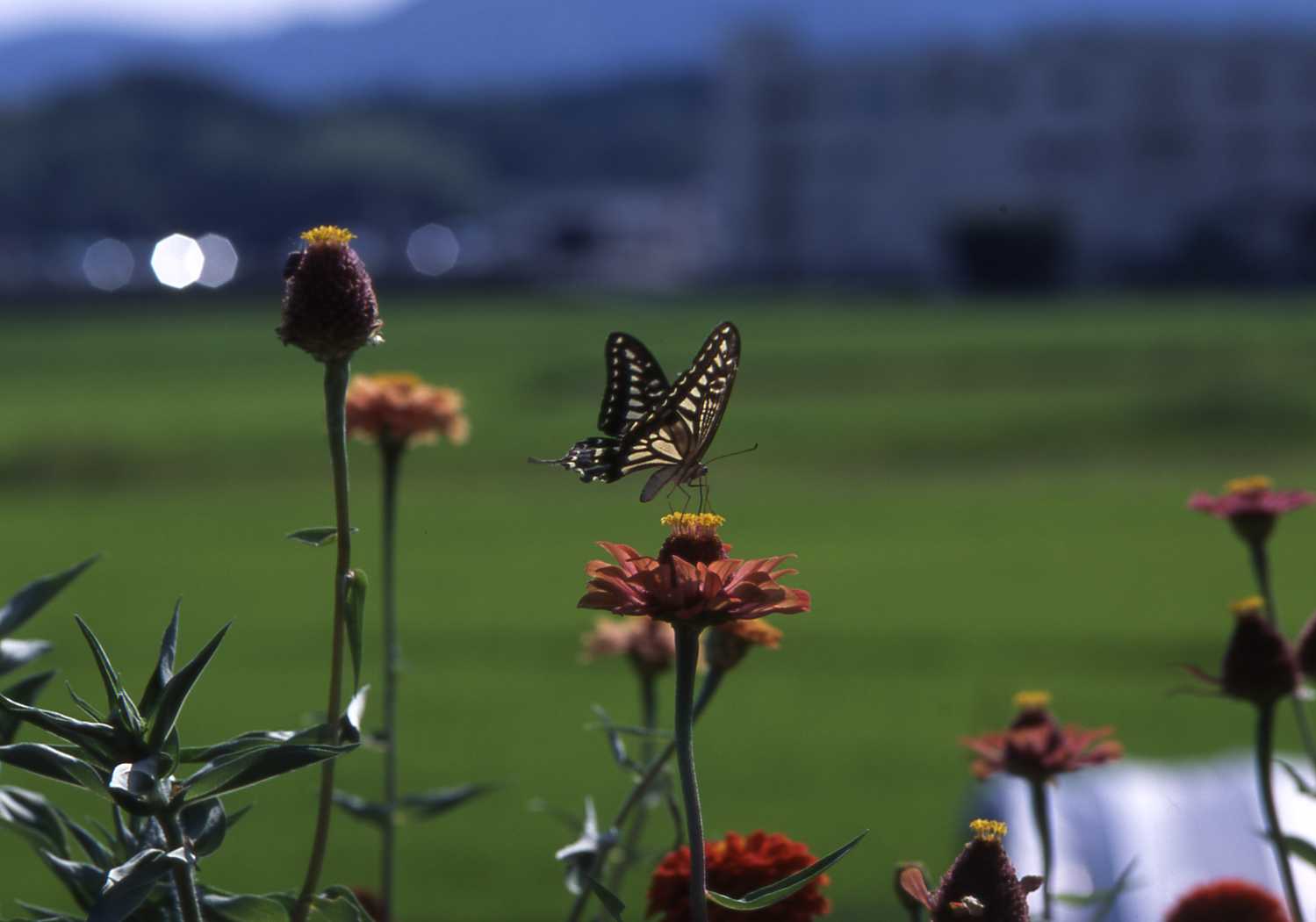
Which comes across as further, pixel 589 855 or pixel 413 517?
pixel 413 517

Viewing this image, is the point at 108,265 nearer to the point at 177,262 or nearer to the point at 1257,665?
the point at 177,262

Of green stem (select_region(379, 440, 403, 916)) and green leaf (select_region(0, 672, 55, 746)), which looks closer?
green leaf (select_region(0, 672, 55, 746))

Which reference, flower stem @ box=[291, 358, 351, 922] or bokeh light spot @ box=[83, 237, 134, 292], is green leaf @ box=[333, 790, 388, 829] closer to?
flower stem @ box=[291, 358, 351, 922]

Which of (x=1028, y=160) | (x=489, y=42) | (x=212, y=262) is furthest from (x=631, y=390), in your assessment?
(x=489, y=42)

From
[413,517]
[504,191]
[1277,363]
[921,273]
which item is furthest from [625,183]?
[413,517]

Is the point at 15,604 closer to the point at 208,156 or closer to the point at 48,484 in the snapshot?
the point at 48,484

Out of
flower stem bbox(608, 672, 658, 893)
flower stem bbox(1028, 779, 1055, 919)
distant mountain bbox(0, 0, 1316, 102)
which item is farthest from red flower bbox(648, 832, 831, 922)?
distant mountain bbox(0, 0, 1316, 102)

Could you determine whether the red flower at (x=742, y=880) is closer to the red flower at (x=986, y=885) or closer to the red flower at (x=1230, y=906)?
the red flower at (x=986, y=885)
